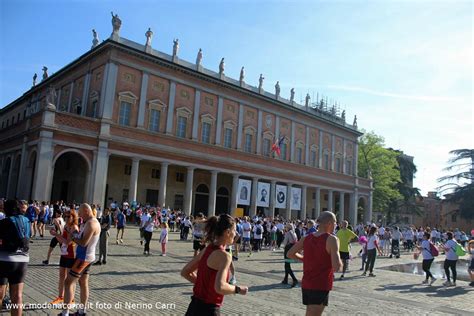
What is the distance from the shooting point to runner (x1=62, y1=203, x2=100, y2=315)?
6.01 meters

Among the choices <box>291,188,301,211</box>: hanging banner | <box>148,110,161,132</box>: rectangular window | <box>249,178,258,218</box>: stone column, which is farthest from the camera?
<box>291,188,301,211</box>: hanging banner

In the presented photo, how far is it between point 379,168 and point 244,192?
2908 centimetres

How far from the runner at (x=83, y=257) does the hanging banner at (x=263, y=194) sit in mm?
34196

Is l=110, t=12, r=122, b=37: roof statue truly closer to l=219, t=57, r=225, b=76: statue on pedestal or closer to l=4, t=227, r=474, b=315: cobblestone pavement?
l=219, t=57, r=225, b=76: statue on pedestal

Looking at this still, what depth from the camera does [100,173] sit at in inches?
1144

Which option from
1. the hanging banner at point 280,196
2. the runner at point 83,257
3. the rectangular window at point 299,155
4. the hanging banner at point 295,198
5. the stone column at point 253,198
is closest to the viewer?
the runner at point 83,257

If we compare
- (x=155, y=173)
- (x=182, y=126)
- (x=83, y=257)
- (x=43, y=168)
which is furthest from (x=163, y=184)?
(x=83, y=257)

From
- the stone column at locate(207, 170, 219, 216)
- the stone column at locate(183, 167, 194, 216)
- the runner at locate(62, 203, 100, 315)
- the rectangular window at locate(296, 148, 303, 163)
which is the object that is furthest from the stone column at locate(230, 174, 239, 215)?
the runner at locate(62, 203, 100, 315)

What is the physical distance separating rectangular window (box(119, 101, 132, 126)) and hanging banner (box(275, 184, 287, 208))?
18.1m

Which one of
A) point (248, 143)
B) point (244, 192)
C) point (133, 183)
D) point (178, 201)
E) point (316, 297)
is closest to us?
point (316, 297)

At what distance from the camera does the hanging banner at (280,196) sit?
42.2 metres

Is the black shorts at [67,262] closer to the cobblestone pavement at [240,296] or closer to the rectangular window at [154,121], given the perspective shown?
the cobblestone pavement at [240,296]

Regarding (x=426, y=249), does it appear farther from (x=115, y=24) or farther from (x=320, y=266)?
(x=115, y=24)

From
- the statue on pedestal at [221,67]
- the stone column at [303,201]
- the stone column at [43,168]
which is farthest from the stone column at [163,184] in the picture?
the stone column at [303,201]
